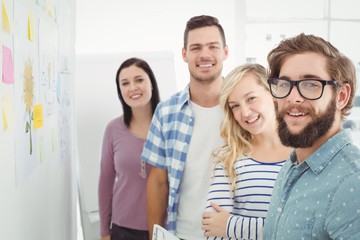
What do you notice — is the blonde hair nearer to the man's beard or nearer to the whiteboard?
the man's beard

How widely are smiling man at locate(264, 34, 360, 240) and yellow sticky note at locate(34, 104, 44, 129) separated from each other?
753 millimetres

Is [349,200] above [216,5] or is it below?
below

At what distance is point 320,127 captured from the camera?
3.69 feet

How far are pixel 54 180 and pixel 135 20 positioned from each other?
2061 millimetres

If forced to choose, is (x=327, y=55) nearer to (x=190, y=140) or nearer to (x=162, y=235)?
(x=162, y=235)

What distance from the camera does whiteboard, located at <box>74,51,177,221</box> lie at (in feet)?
9.67

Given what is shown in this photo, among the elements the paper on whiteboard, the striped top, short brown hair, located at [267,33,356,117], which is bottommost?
the paper on whiteboard

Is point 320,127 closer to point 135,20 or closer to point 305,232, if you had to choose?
point 305,232

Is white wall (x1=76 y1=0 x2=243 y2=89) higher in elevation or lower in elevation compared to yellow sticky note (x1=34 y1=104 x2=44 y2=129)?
higher

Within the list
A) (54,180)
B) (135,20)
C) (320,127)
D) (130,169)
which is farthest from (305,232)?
(135,20)

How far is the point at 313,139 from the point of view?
1.14 m

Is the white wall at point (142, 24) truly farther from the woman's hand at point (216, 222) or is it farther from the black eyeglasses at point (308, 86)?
the black eyeglasses at point (308, 86)

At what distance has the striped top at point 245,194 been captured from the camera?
1523 millimetres

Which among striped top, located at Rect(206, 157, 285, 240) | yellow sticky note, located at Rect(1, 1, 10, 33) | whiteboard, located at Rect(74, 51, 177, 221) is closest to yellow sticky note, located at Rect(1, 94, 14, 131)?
yellow sticky note, located at Rect(1, 1, 10, 33)
